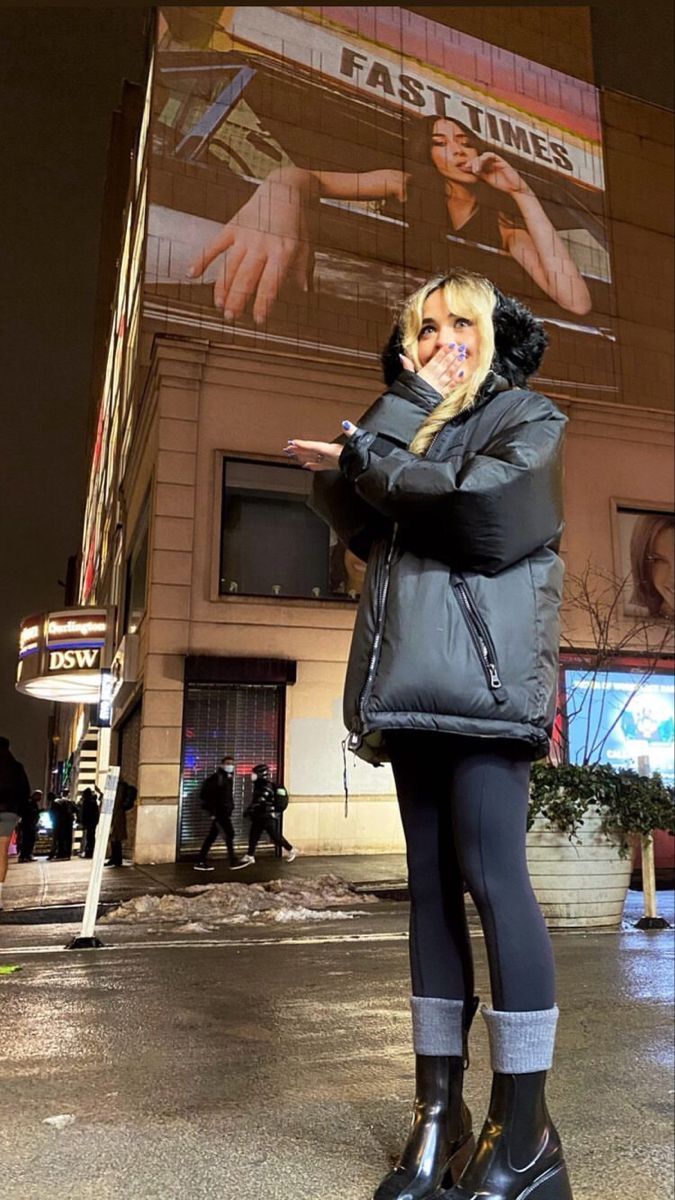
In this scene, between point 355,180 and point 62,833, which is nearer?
point 355,180

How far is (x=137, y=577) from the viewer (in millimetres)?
14836

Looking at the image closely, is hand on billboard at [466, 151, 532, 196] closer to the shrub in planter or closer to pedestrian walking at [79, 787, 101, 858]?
the shrub in planter

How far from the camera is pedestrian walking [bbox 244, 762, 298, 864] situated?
11.2 metres

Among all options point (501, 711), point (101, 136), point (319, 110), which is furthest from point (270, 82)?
point (501, 711)

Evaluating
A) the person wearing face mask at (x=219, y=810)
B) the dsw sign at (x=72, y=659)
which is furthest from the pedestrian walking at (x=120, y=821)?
the dsw sign at (x=72, y=659)

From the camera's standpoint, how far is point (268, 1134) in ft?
5.08

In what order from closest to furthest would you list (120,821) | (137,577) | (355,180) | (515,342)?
(515,342) < (355,180) < (120,821) < (137,577)

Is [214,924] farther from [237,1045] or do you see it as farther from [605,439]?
[605,439]

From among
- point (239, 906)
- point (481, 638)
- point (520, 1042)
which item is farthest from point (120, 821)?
point (481, 638)

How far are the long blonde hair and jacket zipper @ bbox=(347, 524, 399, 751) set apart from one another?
188 mm

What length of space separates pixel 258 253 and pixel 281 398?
267 centimetres

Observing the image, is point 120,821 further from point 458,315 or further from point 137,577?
point 458,315

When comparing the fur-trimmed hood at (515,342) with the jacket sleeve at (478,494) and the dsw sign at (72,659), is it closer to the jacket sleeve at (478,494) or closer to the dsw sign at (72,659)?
the jacket sleeve at (478,494)

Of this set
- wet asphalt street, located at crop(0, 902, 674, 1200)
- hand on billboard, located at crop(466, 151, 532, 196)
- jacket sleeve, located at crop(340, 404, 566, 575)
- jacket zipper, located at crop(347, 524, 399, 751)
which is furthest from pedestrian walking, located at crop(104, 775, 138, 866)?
jacket sleeve, located at crop(340, 404, 566, 575)
